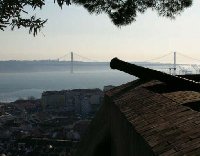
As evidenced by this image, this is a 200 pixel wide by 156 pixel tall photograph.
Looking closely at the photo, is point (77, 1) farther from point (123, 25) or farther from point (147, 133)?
point (147, 133)

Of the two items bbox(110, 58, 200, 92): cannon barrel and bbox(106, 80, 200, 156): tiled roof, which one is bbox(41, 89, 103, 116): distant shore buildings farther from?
bbox(106, 80, 200, 156): tiled roof

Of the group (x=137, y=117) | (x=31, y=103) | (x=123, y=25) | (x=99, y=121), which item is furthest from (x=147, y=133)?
(x=31, y=103)

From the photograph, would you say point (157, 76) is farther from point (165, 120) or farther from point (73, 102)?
point (73, 102)

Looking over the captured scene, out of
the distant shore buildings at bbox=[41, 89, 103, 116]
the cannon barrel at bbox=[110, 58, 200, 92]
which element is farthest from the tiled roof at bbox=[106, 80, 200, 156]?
the distant shore buildings at bbox=[41, 89, 103, 116]

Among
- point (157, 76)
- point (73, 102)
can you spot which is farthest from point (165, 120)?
point (73, 102)

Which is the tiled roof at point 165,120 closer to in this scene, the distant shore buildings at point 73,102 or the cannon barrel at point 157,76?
the cannon barrel at point 157,76

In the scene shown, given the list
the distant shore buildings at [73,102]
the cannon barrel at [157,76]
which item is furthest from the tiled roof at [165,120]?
the distant shore buildings at [73,102]
